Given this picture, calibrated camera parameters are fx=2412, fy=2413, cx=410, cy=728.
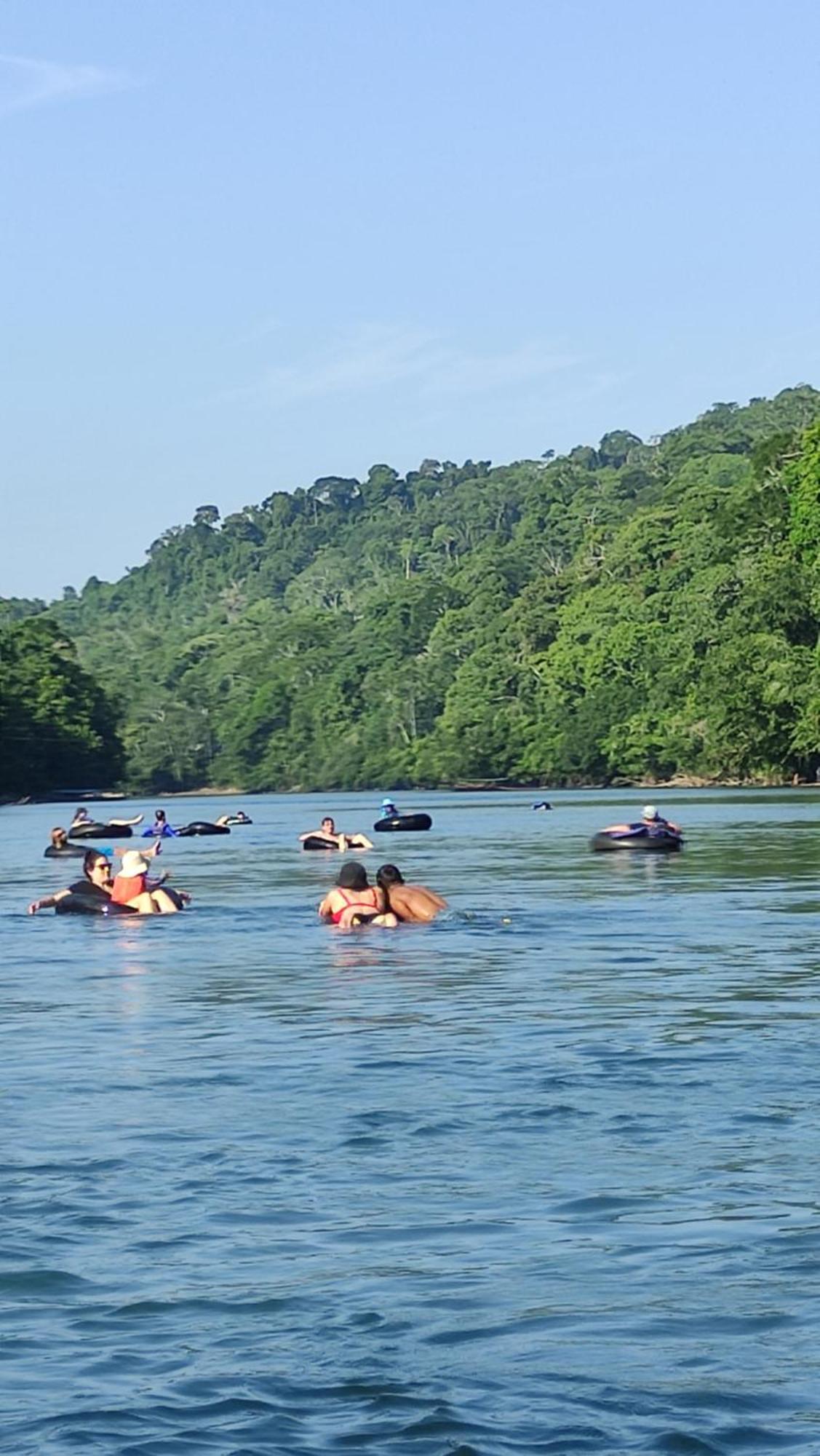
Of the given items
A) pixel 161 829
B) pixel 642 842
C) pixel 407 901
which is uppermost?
pixel 407 901

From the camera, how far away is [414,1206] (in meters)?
12.3

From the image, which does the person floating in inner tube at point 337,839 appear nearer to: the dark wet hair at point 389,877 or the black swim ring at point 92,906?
the black swim ring at point 92,906

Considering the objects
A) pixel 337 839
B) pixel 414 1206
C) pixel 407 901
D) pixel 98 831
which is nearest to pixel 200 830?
pixel 98 831

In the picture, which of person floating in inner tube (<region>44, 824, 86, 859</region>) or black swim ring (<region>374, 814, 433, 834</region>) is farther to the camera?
black swim ring (<region>374, 814, 433, 834</region>)

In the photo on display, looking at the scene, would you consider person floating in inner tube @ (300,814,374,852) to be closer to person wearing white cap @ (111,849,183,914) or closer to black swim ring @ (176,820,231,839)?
black swim ring @ (176,820,231,839)

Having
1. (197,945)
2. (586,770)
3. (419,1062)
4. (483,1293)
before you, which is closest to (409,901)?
(197,945)

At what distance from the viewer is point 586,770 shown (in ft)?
520

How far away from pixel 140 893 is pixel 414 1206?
74.2 feet

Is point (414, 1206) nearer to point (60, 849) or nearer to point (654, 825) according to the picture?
point (654, 825)

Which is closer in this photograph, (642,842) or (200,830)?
(642,842)

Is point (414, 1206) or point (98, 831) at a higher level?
point (414, 1206)

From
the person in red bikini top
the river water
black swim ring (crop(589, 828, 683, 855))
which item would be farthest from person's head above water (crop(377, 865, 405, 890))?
black swim ring (crop(589, 828, 683, 855))

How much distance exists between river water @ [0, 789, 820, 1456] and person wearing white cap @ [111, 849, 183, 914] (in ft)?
23.8

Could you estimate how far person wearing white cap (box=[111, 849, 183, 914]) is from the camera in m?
34.4
